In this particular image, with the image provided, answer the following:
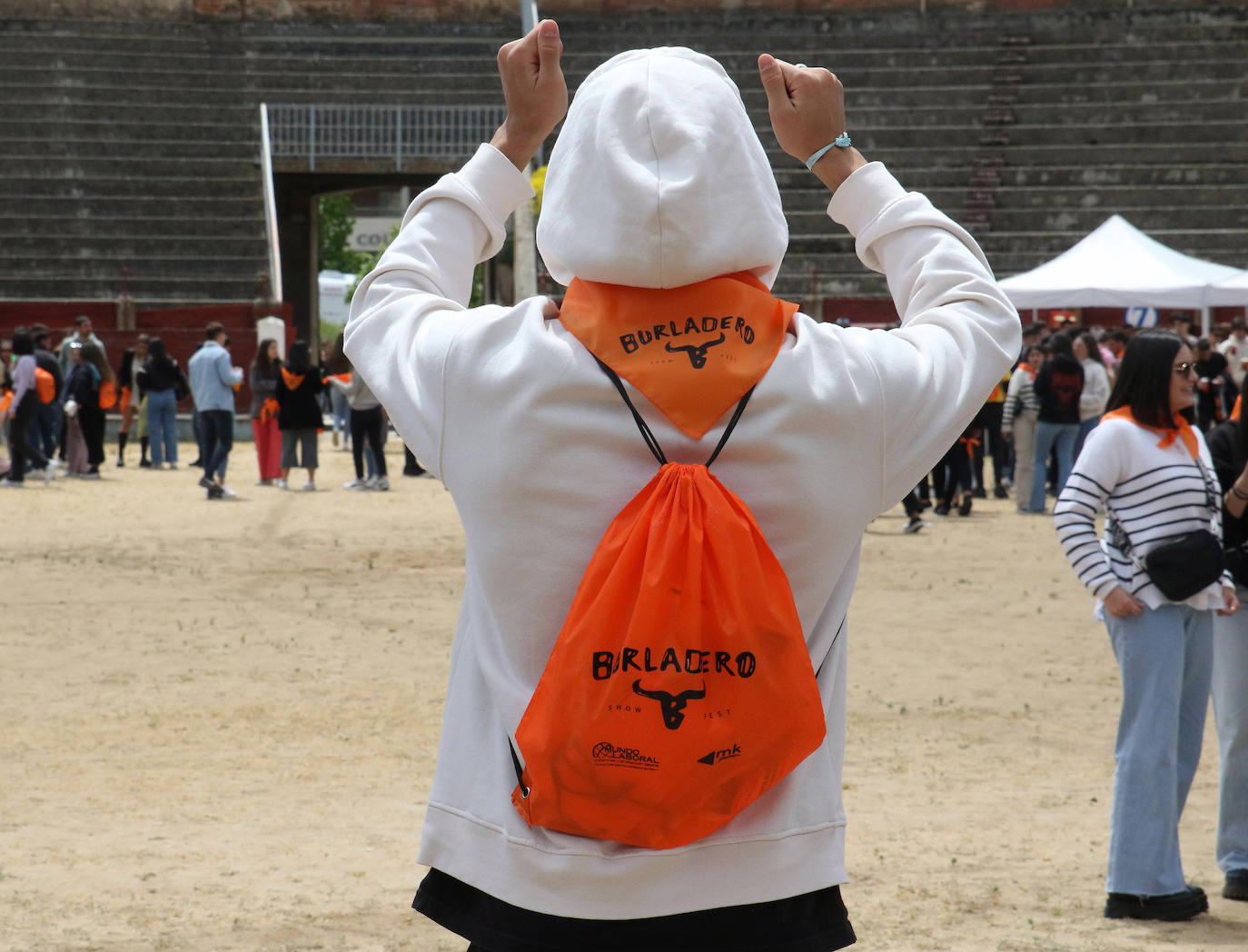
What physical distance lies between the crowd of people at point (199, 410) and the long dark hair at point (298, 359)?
0.7 inches

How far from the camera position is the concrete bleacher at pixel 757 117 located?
28.4 metres

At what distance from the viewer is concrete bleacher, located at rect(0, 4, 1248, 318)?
28422mm

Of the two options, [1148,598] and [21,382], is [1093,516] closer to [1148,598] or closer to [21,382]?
[1148,598]

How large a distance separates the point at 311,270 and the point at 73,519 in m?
21.6

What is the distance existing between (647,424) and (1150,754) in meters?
3.40

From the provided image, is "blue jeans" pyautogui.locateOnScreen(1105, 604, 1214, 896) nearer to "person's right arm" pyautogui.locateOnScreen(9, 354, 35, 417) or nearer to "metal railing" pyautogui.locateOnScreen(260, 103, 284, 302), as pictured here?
"person's right arm" pyautogui.locateOnScreen(9, 354, 35, 417)

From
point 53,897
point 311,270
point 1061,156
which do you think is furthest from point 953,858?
point 311,270

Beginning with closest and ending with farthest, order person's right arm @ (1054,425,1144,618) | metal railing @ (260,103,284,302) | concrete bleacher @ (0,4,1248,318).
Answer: person's right arm @ (1054,425,1144,618) < concrete bleacher @ (0,4,1248,318) < metal railing @ (260,103,284,302)

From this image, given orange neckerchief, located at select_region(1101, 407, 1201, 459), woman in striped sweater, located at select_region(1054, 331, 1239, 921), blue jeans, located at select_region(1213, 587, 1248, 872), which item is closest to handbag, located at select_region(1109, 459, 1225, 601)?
woman in striped sweater, located at select_region(1054, 331, 1239, 921)

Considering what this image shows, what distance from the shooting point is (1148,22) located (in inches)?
1224

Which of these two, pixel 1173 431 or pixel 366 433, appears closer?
pixel 1173 431

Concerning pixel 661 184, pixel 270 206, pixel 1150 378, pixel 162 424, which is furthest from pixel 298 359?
pixel 661 184

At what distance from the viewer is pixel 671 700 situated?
5.90 ft

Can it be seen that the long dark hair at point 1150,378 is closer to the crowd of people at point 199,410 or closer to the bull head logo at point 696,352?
the bull head logo at point 696,352
